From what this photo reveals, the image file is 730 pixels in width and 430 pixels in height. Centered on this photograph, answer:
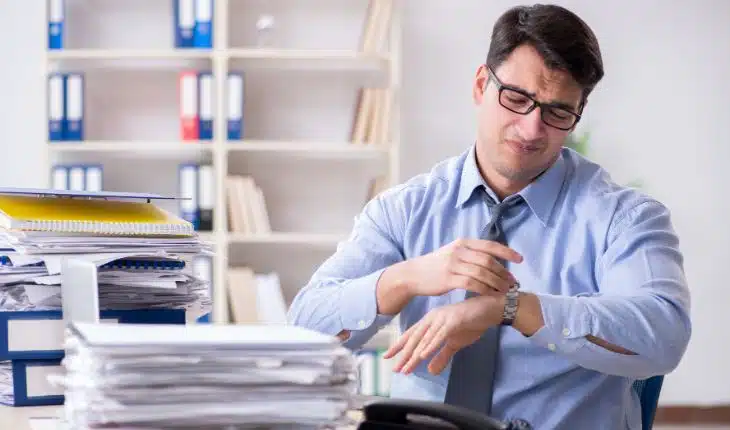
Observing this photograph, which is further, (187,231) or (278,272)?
(278,272)

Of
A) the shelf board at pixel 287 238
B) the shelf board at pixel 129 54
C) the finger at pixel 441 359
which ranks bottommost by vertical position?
the shelf board at pixel 287 238

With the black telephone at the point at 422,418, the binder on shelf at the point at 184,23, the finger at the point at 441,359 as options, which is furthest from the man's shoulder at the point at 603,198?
the binder on shelf at the point at 184,23

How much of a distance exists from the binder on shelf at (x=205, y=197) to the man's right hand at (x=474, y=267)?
312 cm

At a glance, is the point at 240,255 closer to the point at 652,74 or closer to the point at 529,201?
the point at 652,74

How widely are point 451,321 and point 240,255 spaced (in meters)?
3.46

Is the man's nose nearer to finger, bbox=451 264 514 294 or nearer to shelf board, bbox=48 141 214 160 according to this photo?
finger, bbox=451 264 514 294

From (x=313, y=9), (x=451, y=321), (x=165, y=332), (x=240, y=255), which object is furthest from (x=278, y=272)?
(x=165, y=332)

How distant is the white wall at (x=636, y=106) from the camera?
4.91 m

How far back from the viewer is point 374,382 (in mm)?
4719

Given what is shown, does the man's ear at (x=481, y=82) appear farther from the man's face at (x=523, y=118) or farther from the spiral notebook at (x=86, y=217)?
the spiral notebook at (x=86, y=217)

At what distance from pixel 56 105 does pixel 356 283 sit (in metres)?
3.12

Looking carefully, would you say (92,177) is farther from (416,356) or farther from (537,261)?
(416,356)

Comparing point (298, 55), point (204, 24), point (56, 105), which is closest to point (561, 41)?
point (298, 55)

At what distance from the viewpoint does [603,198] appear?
1883 millimetres
